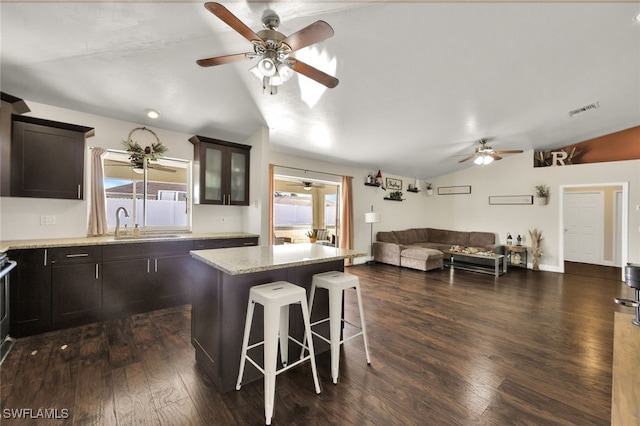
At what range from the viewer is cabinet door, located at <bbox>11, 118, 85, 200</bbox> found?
2.66m

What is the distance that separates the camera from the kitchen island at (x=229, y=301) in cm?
185

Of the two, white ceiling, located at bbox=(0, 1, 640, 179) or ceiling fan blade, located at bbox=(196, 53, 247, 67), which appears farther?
white ceiling, located at bbox=(0, 1, 640, 179)

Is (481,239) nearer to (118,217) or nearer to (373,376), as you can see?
(373,376)

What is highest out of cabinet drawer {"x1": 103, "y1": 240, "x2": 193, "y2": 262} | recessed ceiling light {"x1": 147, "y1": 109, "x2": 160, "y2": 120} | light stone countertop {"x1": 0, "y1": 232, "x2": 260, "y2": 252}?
recessed ceiling light {"x1": 147, "y1": 109, "x2": 160, "y2": 120}

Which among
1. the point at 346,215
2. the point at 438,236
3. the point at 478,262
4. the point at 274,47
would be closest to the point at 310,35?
the point at 274,47

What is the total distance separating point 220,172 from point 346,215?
3.18 metres

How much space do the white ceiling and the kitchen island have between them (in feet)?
6.44

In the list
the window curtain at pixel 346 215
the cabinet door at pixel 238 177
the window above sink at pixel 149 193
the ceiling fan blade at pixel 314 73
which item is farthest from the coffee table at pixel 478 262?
the window above sink at pixel 149 193

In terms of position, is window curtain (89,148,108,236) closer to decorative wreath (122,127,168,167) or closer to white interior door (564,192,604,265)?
decorative wreath (122,127,168,167)

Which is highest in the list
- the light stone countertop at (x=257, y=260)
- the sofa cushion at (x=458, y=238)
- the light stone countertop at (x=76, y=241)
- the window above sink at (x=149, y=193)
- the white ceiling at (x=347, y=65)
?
the white ceiling at (x=347, y=65)

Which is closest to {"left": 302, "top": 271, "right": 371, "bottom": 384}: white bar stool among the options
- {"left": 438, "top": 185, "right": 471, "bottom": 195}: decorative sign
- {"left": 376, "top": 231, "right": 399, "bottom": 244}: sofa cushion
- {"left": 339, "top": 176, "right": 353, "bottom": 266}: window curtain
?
{"left": 339, "top": 176, "right": 353, "bottom": 266}: window curtain

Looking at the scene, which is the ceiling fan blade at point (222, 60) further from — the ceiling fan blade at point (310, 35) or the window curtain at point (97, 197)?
the window curtain at point (97, 197)

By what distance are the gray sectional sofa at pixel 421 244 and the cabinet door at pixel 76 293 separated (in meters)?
5.50

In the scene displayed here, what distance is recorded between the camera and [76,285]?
279cm
